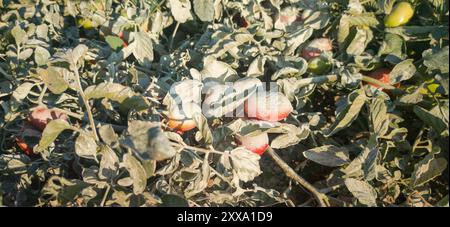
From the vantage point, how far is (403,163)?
1.12 meters

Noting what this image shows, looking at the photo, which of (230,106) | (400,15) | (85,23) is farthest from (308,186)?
(85,23)

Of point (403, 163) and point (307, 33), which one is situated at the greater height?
point (307, 33)

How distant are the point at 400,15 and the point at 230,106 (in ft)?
1.83

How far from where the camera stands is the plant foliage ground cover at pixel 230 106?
1032 millimetres

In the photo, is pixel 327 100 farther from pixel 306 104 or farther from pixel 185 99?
pixel 185 99

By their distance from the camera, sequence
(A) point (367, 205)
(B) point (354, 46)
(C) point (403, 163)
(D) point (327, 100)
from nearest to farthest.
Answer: (A) point (367, 205)
(C) point (403, 163)
(B) point (354, 46)
(D) point (327, 100)

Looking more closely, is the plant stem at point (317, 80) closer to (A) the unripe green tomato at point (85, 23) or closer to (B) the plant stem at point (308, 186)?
(B) the plant stem at point (308, 186)

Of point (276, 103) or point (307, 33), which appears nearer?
point (276, 103)

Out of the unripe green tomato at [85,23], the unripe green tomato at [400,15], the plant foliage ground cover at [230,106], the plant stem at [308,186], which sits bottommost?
the plant stem at [308,186]

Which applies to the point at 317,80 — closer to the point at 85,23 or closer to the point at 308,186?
the point at 308,186

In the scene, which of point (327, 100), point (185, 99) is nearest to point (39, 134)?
point (185, 99)

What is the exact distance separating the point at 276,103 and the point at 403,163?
35 centimetres

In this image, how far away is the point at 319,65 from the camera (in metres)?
1.24

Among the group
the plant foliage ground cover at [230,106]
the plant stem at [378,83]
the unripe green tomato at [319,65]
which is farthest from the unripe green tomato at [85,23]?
the plant stem at [378,83]
